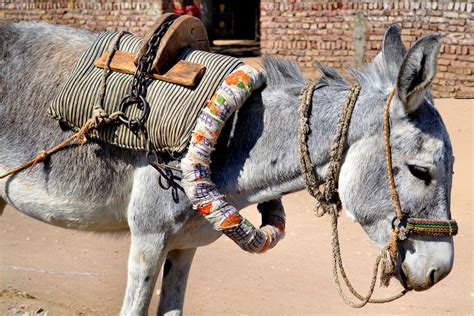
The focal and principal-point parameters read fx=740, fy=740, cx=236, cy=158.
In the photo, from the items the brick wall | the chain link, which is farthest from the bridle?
the brick wall

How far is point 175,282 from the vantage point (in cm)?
374

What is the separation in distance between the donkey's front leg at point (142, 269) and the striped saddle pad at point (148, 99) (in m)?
0.42

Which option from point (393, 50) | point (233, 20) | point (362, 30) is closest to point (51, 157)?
point (393, 50)

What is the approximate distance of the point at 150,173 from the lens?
3350 mm

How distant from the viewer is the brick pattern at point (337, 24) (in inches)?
384

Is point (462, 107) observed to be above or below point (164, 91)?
below

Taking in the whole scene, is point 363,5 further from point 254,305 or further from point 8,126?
point 8,126

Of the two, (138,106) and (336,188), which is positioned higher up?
(138,106)

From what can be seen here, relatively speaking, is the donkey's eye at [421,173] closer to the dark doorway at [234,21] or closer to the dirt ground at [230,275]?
the dirt ground at [230,275]

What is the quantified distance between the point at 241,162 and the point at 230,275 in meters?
2.95

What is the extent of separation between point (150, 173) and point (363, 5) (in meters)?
8.16

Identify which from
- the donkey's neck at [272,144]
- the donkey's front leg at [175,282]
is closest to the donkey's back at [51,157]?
the donkey's front leg at [175,282]

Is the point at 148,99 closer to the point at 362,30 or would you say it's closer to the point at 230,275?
the point at 230,275

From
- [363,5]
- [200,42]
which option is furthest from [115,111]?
[363,5]
